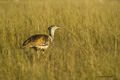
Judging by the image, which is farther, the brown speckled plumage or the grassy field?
the brown speckled plumage

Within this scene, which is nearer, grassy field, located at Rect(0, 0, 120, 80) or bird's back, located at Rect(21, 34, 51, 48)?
grassy field, located at Rect(0, 0, 120, 80)

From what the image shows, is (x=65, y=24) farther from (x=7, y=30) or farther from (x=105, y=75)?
(x=105, y=75)

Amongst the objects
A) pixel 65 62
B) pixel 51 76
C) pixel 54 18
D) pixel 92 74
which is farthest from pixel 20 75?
pixel 54 18

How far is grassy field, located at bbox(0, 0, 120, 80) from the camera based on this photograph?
8.87ft

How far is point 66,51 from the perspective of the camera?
3676mm

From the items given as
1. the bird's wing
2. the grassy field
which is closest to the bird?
the bird's wing

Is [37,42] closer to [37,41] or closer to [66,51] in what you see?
[37,41]

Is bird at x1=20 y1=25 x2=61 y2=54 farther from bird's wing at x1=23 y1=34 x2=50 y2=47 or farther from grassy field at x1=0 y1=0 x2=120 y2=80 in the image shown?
grassy field at x1=0 y1=0 x2=120 y2=80

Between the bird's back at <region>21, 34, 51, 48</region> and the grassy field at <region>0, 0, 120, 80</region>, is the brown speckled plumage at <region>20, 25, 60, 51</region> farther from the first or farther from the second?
the grassy field at <region>0, 0, 120, 80</region>

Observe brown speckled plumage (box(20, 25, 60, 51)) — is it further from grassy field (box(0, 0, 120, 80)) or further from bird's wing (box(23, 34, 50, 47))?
grassy field (box(0, 0, 120, 80))

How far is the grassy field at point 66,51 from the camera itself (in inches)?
106

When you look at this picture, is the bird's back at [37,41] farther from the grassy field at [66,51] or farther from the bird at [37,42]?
the grassy field at [66,51]

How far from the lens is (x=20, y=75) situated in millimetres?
2721

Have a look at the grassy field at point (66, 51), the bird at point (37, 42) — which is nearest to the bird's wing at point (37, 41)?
the bird at point (37, 42)
